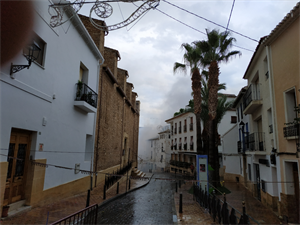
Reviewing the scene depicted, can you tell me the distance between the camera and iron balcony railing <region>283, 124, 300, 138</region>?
7.17 m

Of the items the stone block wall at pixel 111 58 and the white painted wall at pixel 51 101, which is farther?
the stone block wall at pixel 111 58

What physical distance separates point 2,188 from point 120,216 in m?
3.88

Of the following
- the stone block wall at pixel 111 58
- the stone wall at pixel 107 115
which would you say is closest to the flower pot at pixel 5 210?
the stone wall at pixel 107 115

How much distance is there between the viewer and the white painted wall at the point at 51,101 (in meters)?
5.77

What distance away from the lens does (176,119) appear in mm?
38188

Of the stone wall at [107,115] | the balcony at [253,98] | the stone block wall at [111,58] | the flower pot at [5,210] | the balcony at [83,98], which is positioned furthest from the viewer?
the stone block wall at [111,58]

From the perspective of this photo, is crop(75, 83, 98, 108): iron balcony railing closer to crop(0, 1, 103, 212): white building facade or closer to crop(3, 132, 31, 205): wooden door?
crop(0, 1, 103, 212): white building facade

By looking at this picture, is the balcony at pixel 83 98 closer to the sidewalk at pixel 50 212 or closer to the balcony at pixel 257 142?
the sidewalk at pixel 50 212

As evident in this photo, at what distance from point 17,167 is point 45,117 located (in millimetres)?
1824

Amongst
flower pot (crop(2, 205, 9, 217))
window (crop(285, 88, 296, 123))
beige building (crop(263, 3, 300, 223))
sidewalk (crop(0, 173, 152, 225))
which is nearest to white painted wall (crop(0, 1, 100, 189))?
sidewalk (crop(0, 173, 152, 225))

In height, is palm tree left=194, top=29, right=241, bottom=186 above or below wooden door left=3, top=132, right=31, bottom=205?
above

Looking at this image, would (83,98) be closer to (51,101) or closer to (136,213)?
(51,101)

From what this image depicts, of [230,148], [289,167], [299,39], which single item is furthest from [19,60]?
[230,148]

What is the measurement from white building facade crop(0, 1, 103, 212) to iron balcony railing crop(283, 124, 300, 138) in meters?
8.49
